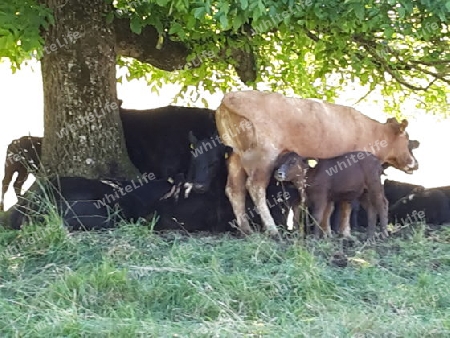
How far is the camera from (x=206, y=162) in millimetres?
8367

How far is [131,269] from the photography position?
6.16m

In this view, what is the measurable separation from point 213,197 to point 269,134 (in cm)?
117

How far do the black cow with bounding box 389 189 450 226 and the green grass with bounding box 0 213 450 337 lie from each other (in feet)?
5.69

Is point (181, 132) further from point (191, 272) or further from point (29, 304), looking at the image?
point (29, 304)

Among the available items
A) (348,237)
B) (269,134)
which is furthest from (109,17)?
(348,237)

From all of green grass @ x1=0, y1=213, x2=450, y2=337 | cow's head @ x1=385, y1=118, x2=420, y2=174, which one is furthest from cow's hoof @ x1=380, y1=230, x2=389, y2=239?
cow's head @ x1=385, y1=118, x2=420, y2=174

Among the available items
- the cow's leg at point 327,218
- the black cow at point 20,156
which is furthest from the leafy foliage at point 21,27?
the cow's leg at point 327,218

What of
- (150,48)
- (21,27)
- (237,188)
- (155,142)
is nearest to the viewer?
(21,27)

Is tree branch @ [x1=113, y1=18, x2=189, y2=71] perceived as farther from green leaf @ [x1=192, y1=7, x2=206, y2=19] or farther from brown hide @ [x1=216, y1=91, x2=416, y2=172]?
green leaf @ [x1=192, y1=7, x2=206, y2=19]

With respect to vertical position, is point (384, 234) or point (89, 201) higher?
point (89, 201)

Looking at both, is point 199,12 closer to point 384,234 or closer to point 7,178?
point 384,234

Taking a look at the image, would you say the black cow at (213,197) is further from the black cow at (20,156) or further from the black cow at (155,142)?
the black cow at (20,156)

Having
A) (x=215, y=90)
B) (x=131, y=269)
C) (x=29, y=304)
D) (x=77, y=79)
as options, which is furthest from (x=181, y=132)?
(x=29, y=304)

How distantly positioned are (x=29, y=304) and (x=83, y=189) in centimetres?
265
